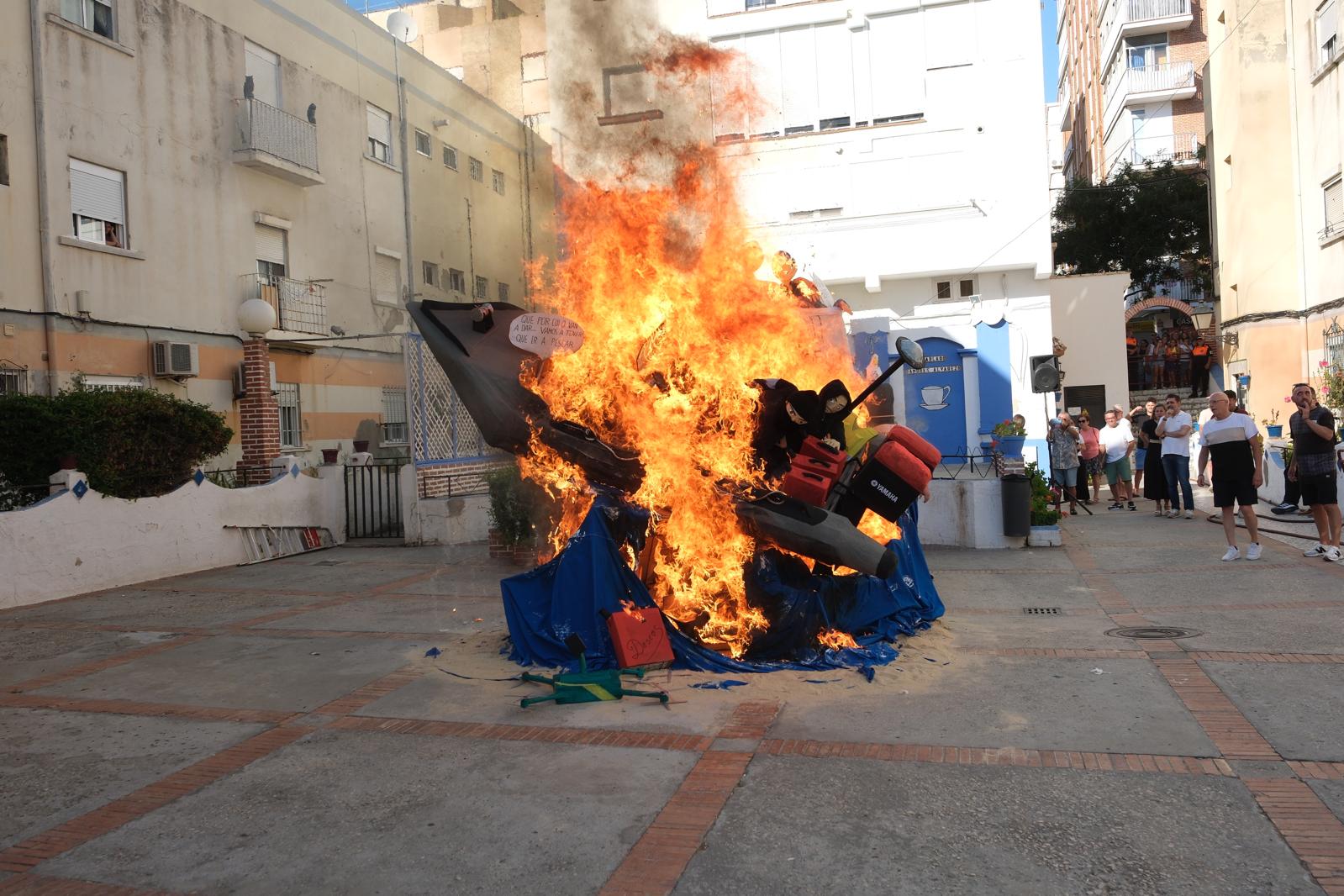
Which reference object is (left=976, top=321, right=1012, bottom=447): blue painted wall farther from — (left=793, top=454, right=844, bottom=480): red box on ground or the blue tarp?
(left=793, top=454, right=844, bottom=480): red box on ground

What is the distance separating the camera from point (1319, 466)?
30.7 ft

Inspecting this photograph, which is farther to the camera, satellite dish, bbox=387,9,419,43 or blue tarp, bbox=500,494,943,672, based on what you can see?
satellite dish, bbox=387,9,419,43

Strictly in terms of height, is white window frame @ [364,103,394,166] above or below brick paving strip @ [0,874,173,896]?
above

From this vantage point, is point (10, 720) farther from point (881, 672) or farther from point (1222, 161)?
point (1222, 161)

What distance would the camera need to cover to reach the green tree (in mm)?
32438

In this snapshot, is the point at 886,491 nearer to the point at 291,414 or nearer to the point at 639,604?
the point at 639,604

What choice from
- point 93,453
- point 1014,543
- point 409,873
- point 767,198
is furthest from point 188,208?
point 409,873

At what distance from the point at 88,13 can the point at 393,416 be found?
9.14 meters

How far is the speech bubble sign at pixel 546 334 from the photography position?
6738 millimetres

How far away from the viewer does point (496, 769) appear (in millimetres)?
4645

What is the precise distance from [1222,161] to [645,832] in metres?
28.8

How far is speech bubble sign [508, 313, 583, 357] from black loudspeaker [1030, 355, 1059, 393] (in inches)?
500

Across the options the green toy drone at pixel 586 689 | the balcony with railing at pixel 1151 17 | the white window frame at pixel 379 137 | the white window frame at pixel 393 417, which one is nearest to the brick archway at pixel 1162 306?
the balcony with railing at pixel 1151 17

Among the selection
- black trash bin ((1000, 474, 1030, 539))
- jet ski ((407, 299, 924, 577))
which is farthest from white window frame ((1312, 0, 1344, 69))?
jet ski ((407, 299, 924, 577))
